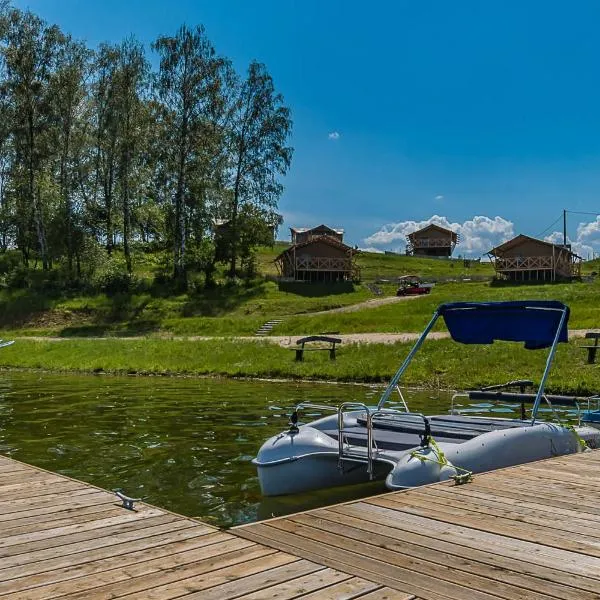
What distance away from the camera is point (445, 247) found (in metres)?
106

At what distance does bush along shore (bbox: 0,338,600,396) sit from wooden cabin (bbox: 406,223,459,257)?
80.2 metres

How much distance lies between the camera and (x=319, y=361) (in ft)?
84.1

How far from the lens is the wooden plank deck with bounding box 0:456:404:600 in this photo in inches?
164

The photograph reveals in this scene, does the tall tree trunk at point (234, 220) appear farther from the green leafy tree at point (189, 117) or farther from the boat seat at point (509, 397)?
the boat seat at point (509, 397)

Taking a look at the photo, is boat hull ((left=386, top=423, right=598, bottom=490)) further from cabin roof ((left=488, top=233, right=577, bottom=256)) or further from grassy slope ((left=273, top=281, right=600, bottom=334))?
cabin roof ((left=488, top=233, right=577, bottom=256))

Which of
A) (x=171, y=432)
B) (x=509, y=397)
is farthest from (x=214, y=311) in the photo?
(x=509, y=397)

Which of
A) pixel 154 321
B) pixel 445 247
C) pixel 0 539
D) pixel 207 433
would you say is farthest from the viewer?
pixel 445 247

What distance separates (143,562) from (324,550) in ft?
4.24

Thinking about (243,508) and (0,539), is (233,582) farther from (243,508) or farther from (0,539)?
(243,508)

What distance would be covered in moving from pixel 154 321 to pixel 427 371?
23.8 metres

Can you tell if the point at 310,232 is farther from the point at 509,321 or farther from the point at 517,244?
the point at 509,321

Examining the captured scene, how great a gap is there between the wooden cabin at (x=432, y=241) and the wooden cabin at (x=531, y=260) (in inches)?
1296

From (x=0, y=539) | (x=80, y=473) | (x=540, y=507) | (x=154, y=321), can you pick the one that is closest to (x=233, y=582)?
(x=0, y=539)

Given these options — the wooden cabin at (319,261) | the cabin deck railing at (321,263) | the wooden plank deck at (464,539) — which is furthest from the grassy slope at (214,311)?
the wooden plank deck at (464,539)
